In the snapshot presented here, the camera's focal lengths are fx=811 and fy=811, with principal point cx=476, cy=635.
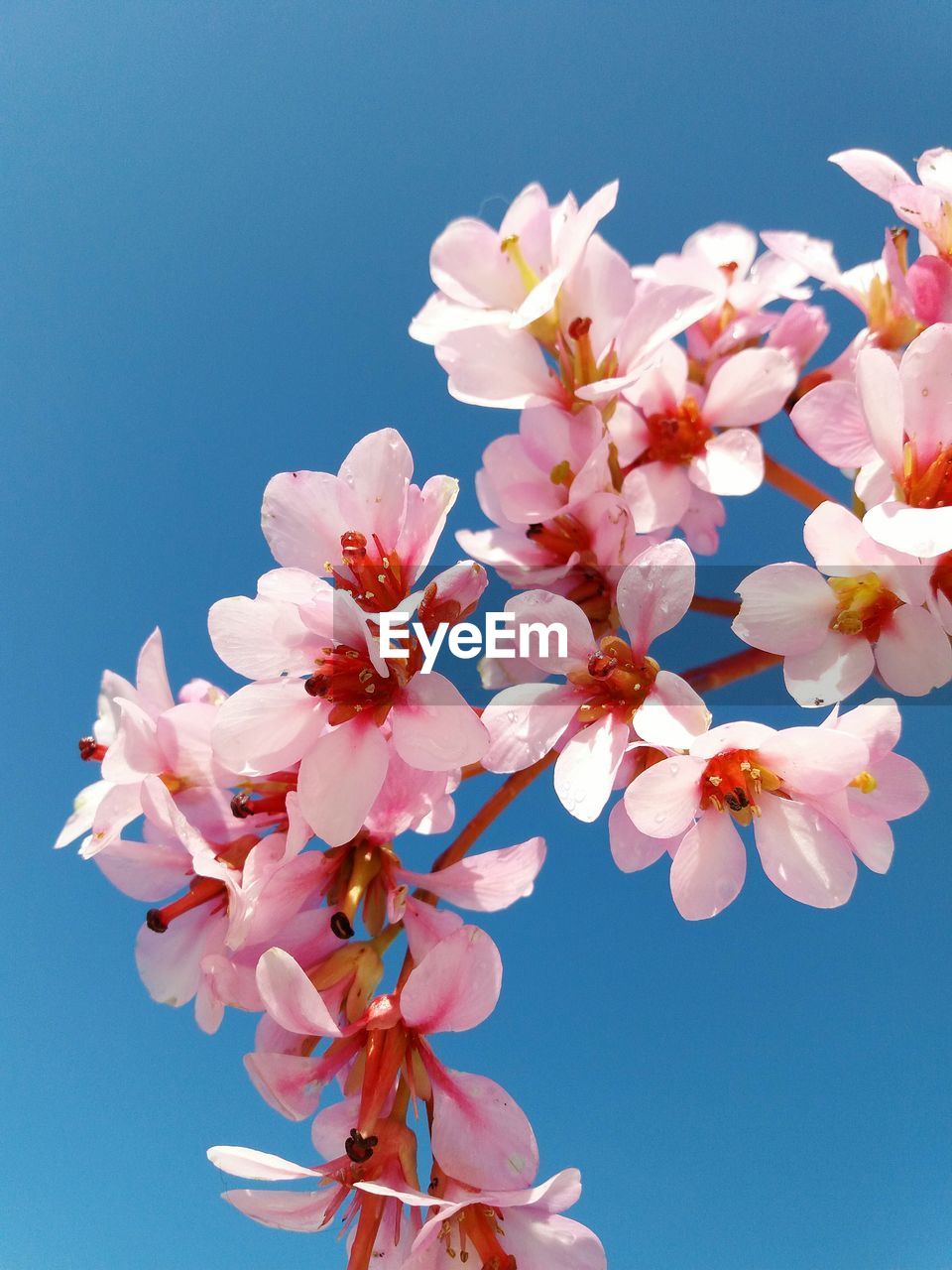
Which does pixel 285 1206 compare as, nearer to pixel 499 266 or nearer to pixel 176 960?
pixel 176 960

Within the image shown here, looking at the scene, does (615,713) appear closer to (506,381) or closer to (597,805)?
(597,805)

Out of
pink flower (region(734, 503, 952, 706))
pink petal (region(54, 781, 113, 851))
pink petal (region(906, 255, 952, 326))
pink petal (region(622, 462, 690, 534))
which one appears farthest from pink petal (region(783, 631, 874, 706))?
pink petal (region(54, 781, 113, 851))

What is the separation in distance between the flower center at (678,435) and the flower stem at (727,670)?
22cm

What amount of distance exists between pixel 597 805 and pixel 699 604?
32cm

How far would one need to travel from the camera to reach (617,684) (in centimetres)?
57

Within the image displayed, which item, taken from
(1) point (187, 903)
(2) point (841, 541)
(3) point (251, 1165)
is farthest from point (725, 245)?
(3) point (251, 1165)

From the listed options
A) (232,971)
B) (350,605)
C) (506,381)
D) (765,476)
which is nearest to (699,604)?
(765,476)

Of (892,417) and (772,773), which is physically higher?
(892,417)

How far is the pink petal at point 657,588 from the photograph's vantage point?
1.73 feet

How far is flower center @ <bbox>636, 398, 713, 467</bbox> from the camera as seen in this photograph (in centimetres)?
79

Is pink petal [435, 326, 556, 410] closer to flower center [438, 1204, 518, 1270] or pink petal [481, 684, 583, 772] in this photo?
pink petal [481, 684, 583, 772]

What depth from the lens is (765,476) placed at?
801 mm

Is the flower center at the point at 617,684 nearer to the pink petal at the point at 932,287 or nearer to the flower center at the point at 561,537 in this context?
the flower center at the point at 561,537

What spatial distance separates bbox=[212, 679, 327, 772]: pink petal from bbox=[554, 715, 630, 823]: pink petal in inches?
6.7
